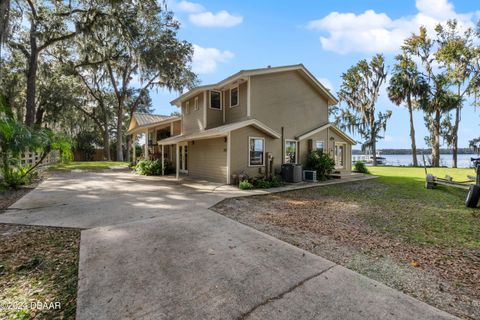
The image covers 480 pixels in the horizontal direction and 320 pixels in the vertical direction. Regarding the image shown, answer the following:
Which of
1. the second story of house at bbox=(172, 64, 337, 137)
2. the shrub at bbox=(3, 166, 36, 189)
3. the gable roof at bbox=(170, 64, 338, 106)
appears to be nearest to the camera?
the shrub at bbox=(3, 166, 36, 189)

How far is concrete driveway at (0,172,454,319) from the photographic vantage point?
232 cm

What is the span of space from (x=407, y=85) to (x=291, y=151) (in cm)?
1980

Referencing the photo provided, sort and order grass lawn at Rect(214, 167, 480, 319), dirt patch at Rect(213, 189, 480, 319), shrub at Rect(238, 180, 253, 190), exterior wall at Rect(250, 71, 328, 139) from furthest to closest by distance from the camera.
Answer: exterior wall at Rect(250, 71, 328, 139), shrub at Rect(238, 180, 253, 190), grass lawn at Rect(214, 167, 480, 319), dirt patch at Rect(213, 189, 480, 319)

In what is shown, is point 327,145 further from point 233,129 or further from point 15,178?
point 15,178

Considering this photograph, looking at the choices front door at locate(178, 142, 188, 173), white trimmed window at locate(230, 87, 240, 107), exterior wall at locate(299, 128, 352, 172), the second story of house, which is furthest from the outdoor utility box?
front door at locate(178, 142, 188, 173)

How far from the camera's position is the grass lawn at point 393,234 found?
2846 mm

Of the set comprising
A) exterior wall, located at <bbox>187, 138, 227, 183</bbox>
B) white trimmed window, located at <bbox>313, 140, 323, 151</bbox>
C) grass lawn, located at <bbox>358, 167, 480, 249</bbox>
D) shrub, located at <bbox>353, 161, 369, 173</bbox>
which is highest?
white trimmed window, located at <bbox>313, 140, 323, 151</bbox>

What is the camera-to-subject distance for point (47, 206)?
630 centimetres

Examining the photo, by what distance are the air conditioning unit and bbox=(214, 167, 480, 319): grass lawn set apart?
12.4 ft

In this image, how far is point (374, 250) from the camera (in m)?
3.81

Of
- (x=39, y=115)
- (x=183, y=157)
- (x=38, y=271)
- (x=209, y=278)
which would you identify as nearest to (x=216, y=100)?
(x=183, y=157)

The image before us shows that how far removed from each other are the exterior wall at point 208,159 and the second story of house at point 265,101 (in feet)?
3.58

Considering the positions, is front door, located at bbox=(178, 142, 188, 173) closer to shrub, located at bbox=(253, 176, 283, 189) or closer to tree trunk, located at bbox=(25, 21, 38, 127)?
shrub, located at bbox=(253, 176, 283, 189)

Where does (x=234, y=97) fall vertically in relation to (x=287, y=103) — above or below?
above
